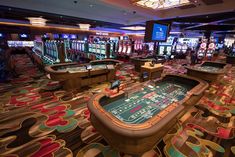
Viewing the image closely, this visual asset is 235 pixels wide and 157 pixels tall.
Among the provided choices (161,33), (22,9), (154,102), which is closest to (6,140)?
(154,102)

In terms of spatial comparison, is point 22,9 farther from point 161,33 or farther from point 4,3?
point 161,33

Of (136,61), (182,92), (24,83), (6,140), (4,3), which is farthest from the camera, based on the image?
(136,61)

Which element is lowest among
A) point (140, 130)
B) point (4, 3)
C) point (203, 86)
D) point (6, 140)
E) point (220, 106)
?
point (6, 140)

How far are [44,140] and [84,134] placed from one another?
774 mm

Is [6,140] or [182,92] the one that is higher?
[182,92]

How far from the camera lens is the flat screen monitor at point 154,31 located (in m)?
5.60

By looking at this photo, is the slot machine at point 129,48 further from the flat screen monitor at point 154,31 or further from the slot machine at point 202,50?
the slot machine at point 202,50

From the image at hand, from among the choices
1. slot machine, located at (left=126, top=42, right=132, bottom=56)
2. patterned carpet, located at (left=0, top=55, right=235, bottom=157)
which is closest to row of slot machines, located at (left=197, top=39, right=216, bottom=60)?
slot machine, located at (left=126, top=42, right=132, bottom=56)

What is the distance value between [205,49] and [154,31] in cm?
756

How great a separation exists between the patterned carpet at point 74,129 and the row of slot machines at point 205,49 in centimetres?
736

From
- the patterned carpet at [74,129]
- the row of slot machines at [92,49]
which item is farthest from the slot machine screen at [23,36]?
Answer: the patterned carpet at [74,129]

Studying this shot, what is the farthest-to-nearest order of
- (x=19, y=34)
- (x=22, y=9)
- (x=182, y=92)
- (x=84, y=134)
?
(x=19, y=34) < (x=22, y=9) < (x=182, y=92) < (x=84, y=134)

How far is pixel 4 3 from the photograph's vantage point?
5.93 metres

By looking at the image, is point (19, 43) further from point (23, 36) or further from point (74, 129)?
point (74, 129)
